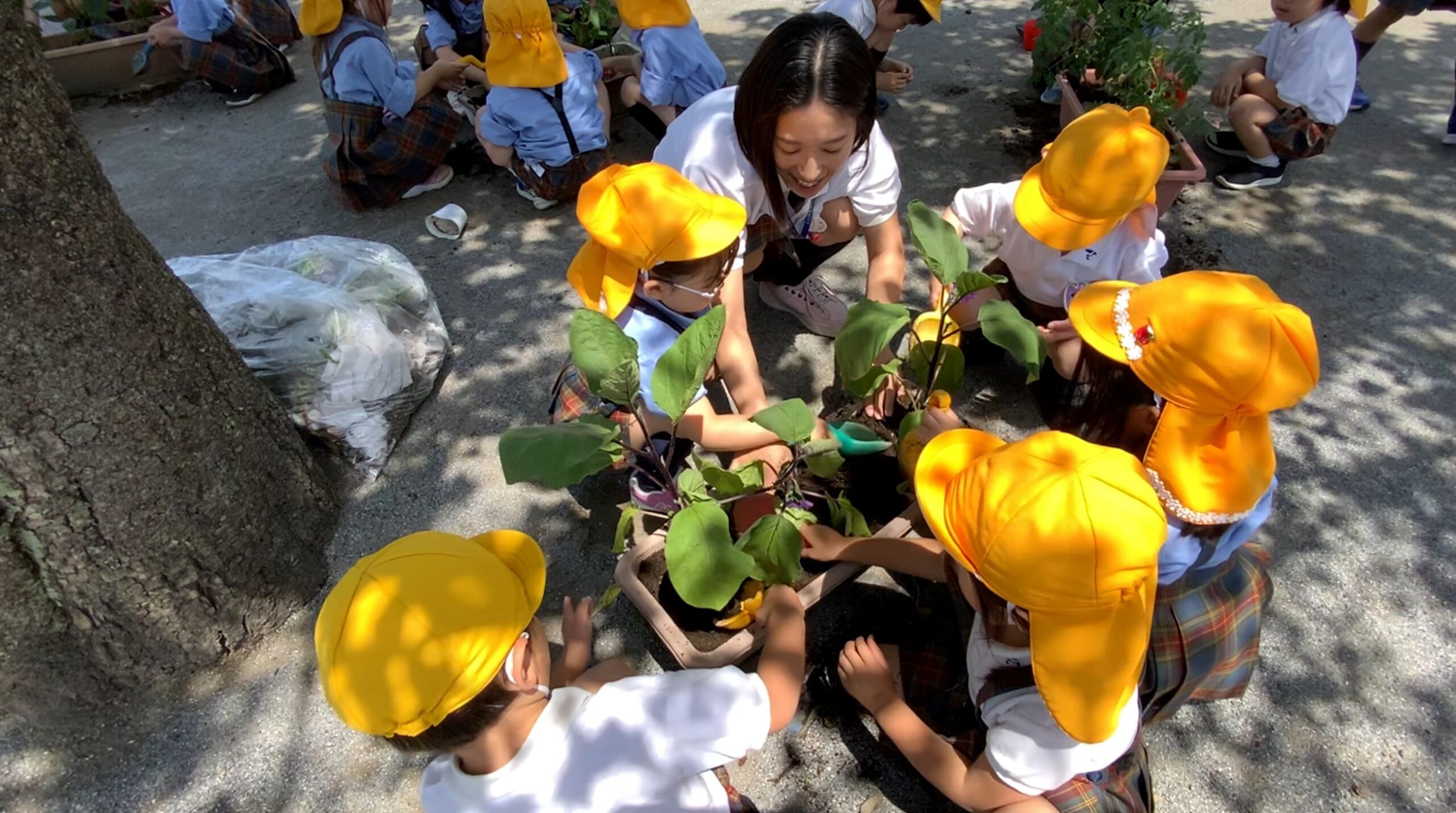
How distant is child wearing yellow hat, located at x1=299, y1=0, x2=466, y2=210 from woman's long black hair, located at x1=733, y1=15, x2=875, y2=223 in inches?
92.3

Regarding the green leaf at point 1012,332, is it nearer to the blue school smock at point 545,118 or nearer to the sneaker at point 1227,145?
the blue school smock at point 545,118

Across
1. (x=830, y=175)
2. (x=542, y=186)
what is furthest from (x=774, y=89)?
(x=542, y=186)

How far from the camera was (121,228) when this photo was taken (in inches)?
69.8

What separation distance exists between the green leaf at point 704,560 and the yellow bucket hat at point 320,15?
3.02 m

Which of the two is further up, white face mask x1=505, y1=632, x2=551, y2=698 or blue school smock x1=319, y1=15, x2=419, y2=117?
blue school smock x1=319, y1=15, x2=419, y2=117

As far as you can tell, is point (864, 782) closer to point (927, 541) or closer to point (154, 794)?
point (927, 541)

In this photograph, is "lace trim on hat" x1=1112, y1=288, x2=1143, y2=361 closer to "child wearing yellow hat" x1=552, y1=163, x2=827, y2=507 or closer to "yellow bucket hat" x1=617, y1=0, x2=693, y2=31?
"child wearing yellow hat" x1=552, y1=163, x2=827, y2=507

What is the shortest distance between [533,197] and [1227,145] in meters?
3.36

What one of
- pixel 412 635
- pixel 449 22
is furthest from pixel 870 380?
pixel 449 22

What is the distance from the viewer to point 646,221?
1727 millimetres

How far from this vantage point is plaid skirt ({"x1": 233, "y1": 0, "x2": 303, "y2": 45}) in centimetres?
516

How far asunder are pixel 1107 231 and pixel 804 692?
142cm

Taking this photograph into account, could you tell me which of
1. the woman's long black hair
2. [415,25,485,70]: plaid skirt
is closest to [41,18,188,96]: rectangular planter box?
[415,25,485,70]: plaid skirt

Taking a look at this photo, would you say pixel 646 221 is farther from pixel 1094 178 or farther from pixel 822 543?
pixel 1094 178
